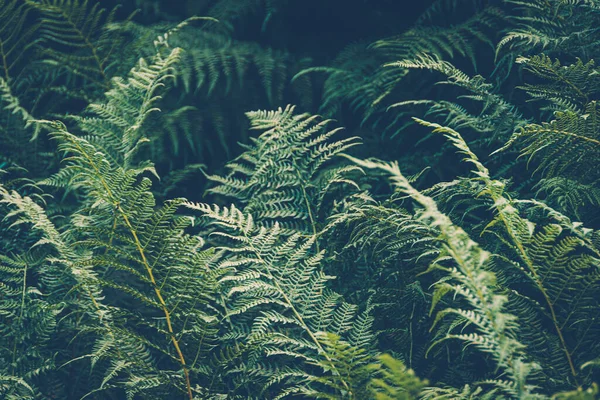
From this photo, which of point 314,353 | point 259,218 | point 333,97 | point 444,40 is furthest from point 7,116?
point 444,40

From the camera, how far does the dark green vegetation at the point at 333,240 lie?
34.9 inches

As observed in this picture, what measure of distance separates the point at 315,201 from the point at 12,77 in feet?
4.08

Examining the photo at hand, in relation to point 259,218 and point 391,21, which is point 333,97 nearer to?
point 391,21

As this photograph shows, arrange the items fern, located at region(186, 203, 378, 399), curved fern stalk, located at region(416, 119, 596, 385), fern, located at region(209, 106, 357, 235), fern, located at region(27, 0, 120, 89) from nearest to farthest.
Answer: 1. curved fern stalk, located at region(416, 119, 596, 385)
2. fern, located at region(186, 203, 378, 399)
3. fern, located at region(209, 106, 357, 235)
4. fern, located at region(27, 0, 120, 89)

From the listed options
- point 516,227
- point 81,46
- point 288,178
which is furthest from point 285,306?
point 81,46

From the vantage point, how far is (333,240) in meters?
1.24

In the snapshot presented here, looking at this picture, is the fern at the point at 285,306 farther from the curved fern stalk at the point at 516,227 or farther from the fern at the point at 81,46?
the fern at the point at 81,46

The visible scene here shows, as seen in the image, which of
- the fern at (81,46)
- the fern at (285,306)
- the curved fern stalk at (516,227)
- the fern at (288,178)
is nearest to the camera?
the curved fern stalk at (516,227)

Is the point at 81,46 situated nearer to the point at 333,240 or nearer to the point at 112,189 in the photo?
the point at 112,189

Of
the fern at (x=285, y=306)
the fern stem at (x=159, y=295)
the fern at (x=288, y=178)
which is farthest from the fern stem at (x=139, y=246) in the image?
the fern at (x=288, y=178)

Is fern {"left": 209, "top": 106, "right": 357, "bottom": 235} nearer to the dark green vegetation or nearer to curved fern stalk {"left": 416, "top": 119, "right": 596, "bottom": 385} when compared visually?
the dark green vegetation

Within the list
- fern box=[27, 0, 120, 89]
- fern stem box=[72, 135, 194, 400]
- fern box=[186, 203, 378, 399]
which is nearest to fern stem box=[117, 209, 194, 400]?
fern stem box=[72, 135, 194, 400]

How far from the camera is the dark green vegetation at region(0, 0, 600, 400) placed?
2.91 ft

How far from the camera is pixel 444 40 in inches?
59.5
